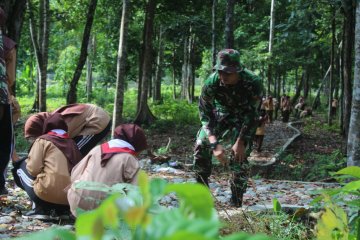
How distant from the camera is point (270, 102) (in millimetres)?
22328

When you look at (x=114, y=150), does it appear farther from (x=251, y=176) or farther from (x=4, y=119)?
(x=251, y=176)

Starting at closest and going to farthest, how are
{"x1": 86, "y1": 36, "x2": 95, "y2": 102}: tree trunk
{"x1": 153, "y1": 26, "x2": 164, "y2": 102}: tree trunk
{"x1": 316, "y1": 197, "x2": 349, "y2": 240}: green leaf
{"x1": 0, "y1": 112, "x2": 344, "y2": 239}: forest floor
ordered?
{"x1": 316, "y1": 197, "x2": 349, "y2": 240}: green leaf < {"x1": 0, "y1": 112, "x2": 344, "y2": 239}: forest floor < {"x1": 153, "y1": 26, "x2": 164, "y2": 102}: tree trunk < {"x1": 86, "y1": 36, "x2": 95, "y2": 102}: tree trunk

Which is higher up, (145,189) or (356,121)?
(145,189)

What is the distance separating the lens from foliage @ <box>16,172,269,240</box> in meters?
0.71

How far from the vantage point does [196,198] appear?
2.58 ft

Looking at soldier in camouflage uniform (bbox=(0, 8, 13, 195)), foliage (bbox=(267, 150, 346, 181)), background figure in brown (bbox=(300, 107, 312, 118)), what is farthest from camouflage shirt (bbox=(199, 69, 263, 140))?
background figure in brown (bbox=(300, 107, 312, 118))

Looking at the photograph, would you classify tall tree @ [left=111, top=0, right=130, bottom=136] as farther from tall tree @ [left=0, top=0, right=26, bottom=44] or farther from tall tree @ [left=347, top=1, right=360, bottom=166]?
tall tree @ [left=347, top=1, right=360, bottom=166]

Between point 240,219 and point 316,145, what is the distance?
12.4 meters

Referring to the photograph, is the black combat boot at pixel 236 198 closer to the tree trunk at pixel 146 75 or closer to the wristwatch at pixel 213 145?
the wristwatch at pixel 213 145

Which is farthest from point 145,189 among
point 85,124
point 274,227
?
point 85,124

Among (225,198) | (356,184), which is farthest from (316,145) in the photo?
(356,184)

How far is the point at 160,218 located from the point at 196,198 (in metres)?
0.08

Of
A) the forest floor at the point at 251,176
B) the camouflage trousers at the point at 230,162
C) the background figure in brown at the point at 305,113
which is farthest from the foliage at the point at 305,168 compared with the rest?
the background figure in brown at the point at 305,113

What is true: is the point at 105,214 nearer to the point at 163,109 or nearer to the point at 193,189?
the point at 193,189
